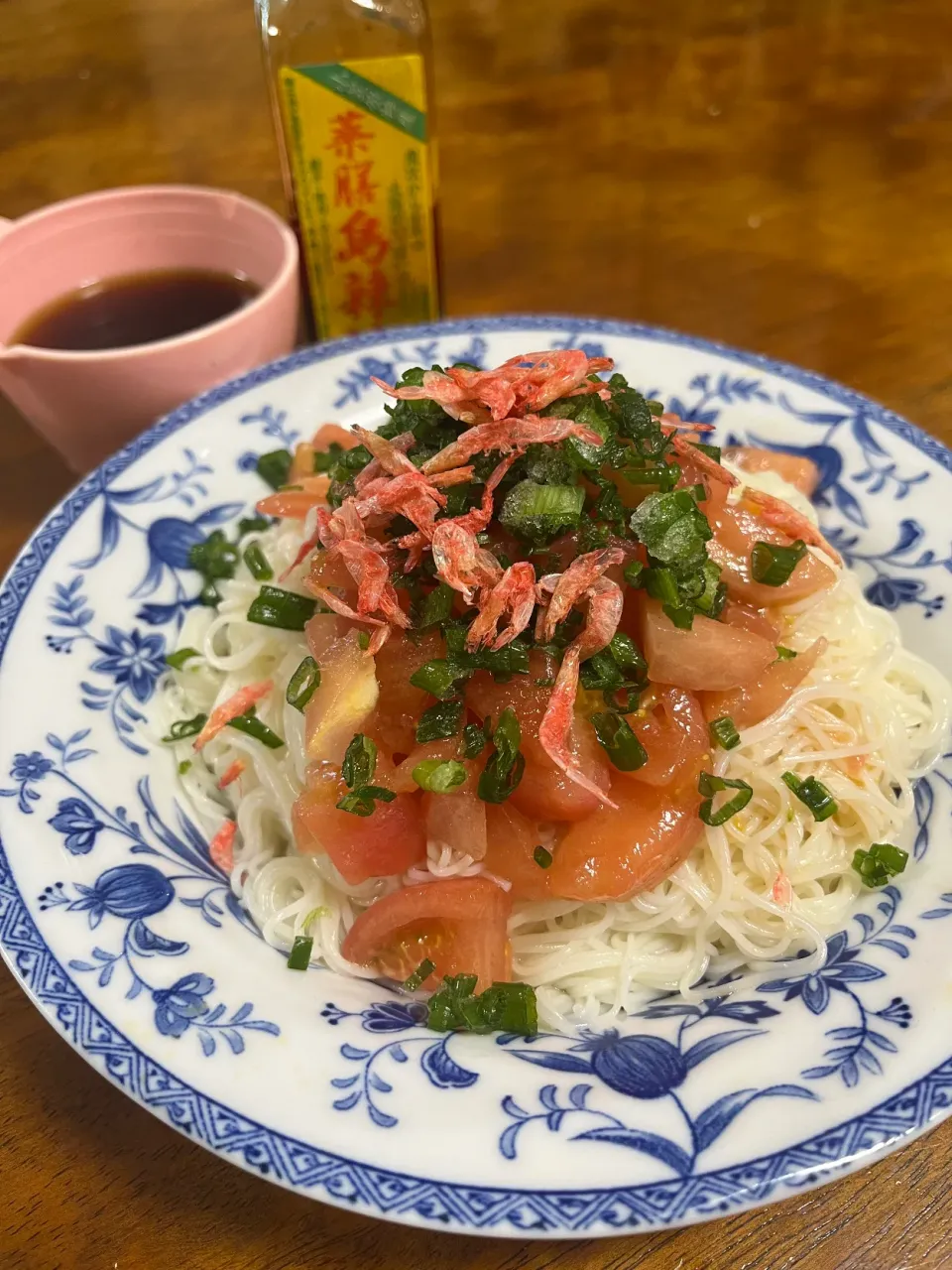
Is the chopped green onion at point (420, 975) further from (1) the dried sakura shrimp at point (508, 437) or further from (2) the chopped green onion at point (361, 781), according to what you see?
(1) the dried sakura shrimp at point (508, 437)

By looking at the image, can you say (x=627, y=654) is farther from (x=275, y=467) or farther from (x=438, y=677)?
(x=275, y=467)

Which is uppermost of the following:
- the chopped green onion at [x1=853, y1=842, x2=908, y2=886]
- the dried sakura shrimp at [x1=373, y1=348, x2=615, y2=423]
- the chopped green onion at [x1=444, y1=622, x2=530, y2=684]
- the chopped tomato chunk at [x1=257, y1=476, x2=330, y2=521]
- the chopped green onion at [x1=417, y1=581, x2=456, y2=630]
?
the dried sakura shrimp at [x1=373, y1=348, x2=615, y2=423]

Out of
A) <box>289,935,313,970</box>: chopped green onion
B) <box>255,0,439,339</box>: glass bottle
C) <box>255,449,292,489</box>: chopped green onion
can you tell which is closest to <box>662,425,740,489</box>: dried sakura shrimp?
<box>255,449,292,489</box>: chopped green onion

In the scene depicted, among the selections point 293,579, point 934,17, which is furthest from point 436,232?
point 934,17

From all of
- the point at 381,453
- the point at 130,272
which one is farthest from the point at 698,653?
the point at 130,272

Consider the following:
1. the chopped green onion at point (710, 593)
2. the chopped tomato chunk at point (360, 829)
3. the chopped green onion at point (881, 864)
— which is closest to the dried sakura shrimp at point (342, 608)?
the chopped tomato chunk at point (360, 829)

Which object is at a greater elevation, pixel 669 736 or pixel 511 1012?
pixel 669 736

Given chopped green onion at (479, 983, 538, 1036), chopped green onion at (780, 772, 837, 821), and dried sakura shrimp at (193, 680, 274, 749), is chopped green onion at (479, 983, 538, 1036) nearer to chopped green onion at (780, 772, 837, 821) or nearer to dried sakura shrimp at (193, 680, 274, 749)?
chopped green onion at (780, 772, 837, 821)
